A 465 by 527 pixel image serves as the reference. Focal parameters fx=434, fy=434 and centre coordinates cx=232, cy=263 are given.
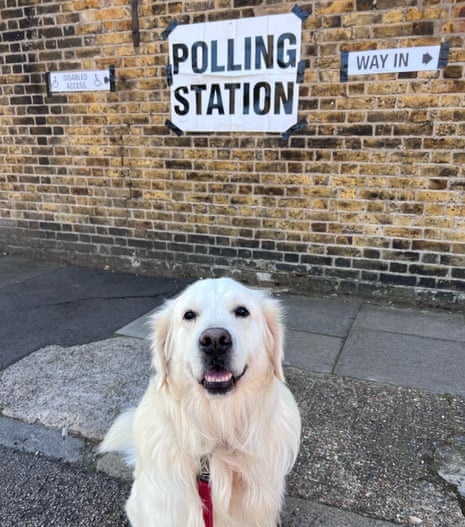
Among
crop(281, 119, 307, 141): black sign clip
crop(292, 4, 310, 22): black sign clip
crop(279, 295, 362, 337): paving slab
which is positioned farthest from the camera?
A: crop(281, 119, 307, 141): black sign clip

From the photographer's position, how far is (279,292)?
5375 mm

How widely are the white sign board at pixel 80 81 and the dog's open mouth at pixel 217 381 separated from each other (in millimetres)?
4901

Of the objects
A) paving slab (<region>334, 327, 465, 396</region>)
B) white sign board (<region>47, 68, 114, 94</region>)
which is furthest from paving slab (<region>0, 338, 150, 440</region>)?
white sign board (<region>47, 68, 114, 94</region>)

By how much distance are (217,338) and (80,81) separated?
522 cm

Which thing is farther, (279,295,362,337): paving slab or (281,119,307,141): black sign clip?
(281,119,307,141): black sign clip

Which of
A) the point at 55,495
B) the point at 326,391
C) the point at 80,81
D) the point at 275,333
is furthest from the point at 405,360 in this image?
the point at 80,81

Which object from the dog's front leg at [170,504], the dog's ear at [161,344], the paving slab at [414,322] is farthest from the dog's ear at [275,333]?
the paving slab at [414,322]

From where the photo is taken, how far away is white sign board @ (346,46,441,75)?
428 cm

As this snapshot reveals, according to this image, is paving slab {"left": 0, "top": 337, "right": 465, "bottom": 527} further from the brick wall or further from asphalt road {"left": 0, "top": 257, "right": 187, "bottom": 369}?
the brick wall

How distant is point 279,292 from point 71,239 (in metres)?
3.31

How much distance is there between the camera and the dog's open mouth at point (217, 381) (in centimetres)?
188

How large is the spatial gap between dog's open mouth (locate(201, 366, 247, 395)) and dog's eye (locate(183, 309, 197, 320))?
310 mm

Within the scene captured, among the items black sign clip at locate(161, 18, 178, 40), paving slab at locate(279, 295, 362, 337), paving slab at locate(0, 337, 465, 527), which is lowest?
paving slab at locate(0, 337, 465, 527)

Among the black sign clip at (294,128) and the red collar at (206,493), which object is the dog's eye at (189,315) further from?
the black sign clip at (294,128)
